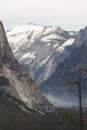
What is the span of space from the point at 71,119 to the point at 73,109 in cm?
147

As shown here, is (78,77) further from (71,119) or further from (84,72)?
(71,119)

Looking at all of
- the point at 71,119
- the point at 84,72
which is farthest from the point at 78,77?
the point at 71,119

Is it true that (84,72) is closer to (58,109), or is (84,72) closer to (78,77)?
(78,77)

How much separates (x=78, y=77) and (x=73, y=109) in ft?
10.8

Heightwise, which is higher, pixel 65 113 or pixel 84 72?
pixel 84 72

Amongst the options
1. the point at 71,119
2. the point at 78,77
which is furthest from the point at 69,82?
the point at 71,119

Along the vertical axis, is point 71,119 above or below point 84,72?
below

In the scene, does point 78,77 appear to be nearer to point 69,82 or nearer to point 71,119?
point 69,82

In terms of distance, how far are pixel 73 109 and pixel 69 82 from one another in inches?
116

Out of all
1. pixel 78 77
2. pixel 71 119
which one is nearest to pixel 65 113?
pixel 71 119

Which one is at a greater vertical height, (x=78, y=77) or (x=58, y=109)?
(x=78, y=77)

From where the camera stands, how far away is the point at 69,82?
4997 centimetres

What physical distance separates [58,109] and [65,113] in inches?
A: 88.7

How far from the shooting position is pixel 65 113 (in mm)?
48156
